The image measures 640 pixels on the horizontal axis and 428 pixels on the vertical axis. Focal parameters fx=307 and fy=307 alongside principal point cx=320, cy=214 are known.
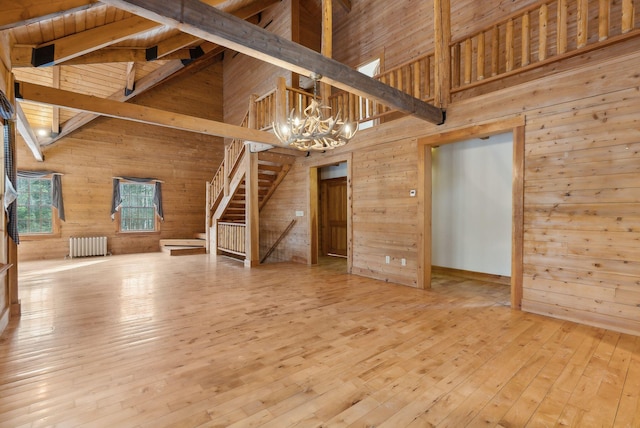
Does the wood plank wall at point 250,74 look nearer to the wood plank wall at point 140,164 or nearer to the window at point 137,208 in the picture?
the wood plank wall at point 140,164

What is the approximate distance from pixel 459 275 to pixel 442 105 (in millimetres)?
3183

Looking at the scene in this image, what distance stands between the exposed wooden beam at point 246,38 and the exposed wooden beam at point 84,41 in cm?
292

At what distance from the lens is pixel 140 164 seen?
9.15m

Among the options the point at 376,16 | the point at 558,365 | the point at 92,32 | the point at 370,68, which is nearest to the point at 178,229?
the point at 92,32

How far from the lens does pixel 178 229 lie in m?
9.77

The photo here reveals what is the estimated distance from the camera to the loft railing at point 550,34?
319 cm

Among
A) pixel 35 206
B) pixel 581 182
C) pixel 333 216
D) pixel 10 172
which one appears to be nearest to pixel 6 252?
pixel 10 172

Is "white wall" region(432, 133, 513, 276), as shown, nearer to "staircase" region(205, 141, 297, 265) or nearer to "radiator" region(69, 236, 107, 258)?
"staircase" region(205, 141, 297, 265)

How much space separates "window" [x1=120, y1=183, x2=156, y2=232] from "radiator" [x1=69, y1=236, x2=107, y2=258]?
641 mm

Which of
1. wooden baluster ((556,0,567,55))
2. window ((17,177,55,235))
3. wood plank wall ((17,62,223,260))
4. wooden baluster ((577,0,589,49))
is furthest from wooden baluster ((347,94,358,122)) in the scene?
window ((17,177,55,235))

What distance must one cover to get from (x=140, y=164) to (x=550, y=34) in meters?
9.95

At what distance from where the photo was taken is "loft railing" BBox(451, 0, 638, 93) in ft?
10.5

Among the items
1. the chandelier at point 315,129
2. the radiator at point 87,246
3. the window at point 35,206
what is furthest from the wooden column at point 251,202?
the window at point 35,206

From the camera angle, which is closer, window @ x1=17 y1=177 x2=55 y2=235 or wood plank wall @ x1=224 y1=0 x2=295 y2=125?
window @ x1=17 y1=177 x2=55 y2=235
